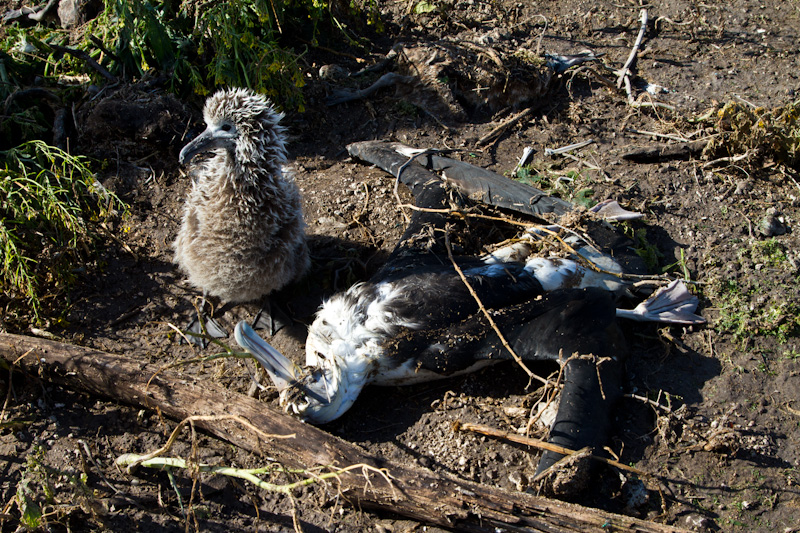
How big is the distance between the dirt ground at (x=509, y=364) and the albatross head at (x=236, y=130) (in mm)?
1136

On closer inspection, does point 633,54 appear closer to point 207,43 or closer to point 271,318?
point 207,43

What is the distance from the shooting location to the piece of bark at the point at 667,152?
4.74m

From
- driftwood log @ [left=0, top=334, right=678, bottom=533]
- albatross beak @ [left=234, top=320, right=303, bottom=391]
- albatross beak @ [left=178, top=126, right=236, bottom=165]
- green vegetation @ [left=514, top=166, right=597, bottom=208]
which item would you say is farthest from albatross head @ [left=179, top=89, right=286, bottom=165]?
green vegetation @ [left=514, top=166, right=597, bottom=208]

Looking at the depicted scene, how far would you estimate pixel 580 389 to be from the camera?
128 inches

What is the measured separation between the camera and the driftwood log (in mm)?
2619

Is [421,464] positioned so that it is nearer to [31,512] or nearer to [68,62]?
[31,512]

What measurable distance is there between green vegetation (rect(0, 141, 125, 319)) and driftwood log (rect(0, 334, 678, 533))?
659mm

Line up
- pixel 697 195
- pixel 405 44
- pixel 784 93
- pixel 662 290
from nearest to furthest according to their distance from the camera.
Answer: pixel 662 290 < pixel 697 195 < pixel 784 93 < pixel 405 44

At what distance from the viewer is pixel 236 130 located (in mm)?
3480

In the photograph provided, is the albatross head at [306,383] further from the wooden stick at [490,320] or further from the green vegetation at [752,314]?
the green vegetation at [752,314]

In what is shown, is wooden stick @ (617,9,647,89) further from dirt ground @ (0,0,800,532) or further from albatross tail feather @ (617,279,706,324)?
albatross tail feather @ (617,279,706,324)

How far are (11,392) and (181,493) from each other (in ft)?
4.23

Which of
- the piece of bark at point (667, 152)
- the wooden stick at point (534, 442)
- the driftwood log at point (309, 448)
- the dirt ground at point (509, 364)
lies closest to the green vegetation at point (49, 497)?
the dirt ground at point (509, 364)

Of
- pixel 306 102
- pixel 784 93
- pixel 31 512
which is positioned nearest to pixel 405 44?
pixel 306 102
